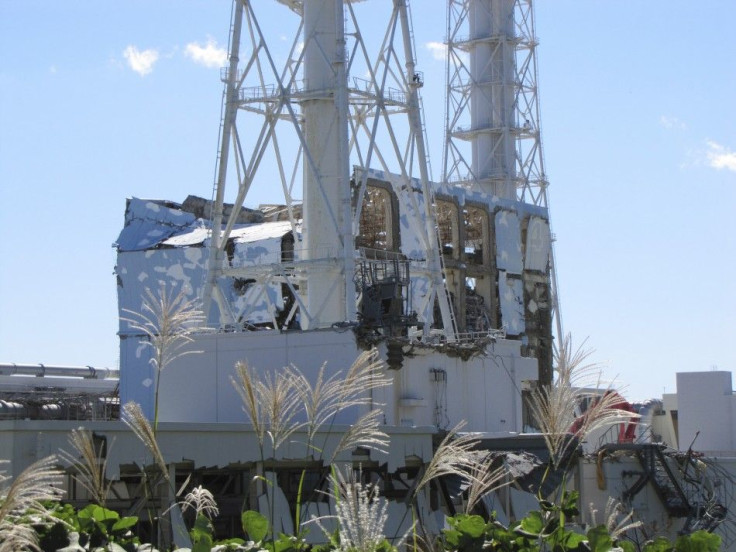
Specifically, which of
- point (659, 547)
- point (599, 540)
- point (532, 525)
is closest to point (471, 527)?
point (532, 525)

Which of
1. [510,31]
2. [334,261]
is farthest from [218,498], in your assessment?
[510,31]

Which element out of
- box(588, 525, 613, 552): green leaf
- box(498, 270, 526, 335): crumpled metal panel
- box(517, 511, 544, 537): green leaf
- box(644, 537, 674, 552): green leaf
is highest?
box(498, 270, 526, 335): crumpled metal panel

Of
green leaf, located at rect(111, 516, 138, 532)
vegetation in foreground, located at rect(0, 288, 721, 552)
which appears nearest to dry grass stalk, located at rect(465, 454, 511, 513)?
vegetation in foreground, located at rect(0, 288, 721, 552)

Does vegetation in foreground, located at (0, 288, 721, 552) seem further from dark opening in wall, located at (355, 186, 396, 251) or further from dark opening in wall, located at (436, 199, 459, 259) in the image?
dark opening in wall, located at (436, 199, 459, 259)

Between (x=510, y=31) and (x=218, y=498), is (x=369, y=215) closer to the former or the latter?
(x=510, y=31)

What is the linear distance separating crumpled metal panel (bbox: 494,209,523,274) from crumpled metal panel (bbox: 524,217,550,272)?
4.60 ft

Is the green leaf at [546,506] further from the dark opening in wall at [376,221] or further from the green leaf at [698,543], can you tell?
the dark opening in wall at [376,221]

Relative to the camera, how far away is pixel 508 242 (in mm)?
66375

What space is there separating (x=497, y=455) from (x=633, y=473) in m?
7.78

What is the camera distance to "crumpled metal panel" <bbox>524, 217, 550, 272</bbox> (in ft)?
225

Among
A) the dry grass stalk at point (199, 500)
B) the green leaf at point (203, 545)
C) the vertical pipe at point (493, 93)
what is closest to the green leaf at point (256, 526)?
the dry grass stalk at point (199, 500)

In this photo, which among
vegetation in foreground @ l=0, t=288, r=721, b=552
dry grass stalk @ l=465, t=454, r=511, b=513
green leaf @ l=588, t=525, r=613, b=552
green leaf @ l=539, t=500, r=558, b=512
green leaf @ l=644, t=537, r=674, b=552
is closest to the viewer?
vegetation in foreground @ l=0, t=288, r=721, b=552

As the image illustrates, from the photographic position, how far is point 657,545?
1159 centimetres

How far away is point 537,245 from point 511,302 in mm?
4670
